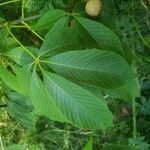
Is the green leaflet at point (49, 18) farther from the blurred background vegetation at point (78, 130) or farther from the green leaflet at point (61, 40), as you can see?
the blurred background vegetation at point (78, 130)

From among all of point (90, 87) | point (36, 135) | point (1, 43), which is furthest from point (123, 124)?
point (90, 87)

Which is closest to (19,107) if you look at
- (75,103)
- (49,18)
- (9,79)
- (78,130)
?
(9,79)

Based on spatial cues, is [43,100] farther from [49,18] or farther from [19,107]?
[19,107]

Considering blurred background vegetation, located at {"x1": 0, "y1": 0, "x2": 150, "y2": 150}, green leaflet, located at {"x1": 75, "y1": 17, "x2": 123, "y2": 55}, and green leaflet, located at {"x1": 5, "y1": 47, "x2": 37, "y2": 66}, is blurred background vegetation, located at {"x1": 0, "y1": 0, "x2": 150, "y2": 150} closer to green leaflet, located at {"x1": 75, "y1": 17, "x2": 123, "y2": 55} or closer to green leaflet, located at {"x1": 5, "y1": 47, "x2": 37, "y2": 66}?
green leaflet, located at {"x1": 5, "y1": 47, "x2": 37, "y2": 66}

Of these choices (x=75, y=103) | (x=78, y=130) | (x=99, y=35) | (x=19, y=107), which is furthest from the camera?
(x=78, y=130)

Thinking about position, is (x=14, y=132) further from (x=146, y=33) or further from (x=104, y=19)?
(x=104, y=19)

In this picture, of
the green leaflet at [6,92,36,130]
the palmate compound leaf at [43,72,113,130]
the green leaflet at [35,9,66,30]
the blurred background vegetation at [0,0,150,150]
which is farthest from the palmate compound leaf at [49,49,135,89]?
the blurred background vegetation at [0,0,150,150]
